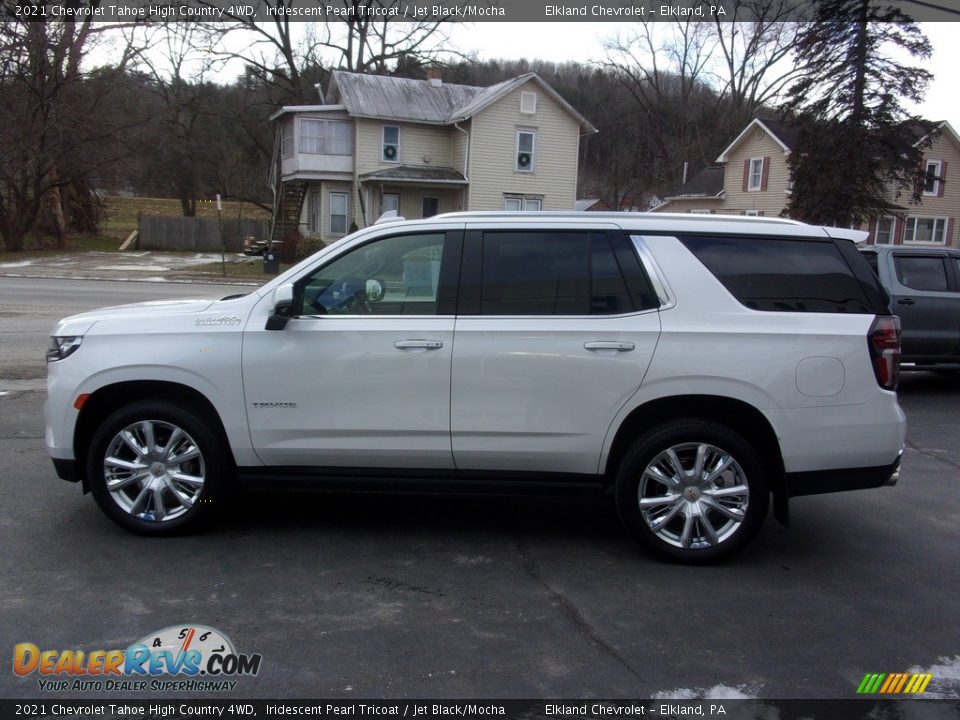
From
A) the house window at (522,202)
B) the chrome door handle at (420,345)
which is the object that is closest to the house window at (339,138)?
the house window at (522,202)

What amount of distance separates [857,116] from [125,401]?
31.0 m

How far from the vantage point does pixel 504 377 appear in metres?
4.54

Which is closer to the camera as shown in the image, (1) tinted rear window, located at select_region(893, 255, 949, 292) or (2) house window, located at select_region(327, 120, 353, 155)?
(1) tinted rear window, located at select_region(893, 255, 949, 292)

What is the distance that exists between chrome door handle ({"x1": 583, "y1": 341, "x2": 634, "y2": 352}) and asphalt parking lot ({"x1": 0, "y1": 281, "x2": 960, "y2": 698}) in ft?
4.17

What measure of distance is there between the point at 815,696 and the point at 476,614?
1.57m

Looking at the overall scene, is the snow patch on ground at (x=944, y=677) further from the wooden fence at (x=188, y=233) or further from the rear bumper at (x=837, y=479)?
the wooden fence at (x=188, y=233)

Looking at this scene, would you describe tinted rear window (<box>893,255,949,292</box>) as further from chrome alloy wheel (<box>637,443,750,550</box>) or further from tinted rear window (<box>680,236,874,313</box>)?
chrome alloy wheel (<box>637,443,750,550</box>)

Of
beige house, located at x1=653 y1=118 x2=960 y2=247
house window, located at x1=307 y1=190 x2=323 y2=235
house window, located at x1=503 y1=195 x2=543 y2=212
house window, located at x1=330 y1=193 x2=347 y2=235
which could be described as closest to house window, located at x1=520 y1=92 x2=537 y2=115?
house window, located at x1=503 y1=195 x2=543 y2=212

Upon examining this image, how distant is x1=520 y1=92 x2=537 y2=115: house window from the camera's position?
36312 mm

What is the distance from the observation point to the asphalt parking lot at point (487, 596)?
346 centimetres

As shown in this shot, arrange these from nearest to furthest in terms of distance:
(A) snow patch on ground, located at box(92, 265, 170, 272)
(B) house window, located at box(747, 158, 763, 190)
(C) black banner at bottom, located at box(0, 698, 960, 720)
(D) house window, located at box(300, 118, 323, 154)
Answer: (C) black banner at bottom, located at box(0, 698, 960, 720), (A) snow patch on ground, located at box(92, 265, 170, 272), (D) house window, located at box(300, 118, 323, 154), (B) house window, located at box(747, 158, 763, 190)

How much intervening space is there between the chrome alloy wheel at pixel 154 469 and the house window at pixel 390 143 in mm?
33524

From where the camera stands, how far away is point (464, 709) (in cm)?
319

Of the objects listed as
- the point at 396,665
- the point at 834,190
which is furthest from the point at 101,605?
the point at 834,190
